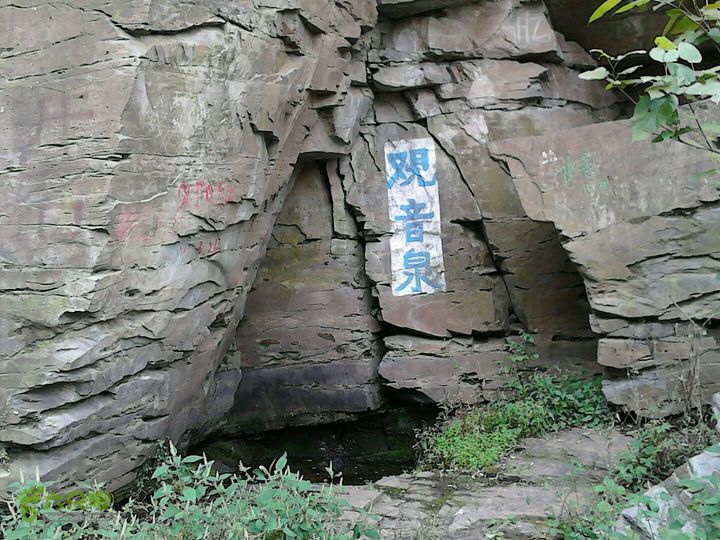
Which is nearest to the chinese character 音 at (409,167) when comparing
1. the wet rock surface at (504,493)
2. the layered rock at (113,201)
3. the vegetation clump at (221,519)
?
the layered rock at (113,201)

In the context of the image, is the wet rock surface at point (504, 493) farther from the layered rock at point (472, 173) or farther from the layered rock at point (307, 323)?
the layered rock at point (307, 323)

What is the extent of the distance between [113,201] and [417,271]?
3.29 metres

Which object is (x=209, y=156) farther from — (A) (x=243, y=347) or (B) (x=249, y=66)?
(A) (x=243, y=347)

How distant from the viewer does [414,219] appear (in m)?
6.56

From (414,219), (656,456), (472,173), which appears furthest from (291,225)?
(656,456)

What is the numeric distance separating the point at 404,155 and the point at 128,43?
10.4 ft

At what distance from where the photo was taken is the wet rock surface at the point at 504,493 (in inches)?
145

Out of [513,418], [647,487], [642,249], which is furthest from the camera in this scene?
[513,418]

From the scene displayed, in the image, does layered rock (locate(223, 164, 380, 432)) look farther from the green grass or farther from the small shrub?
the small shrub

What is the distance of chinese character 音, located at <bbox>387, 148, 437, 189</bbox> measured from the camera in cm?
653

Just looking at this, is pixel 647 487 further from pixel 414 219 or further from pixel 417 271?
pixel 414 219

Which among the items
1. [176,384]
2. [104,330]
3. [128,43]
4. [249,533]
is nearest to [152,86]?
[128,43]

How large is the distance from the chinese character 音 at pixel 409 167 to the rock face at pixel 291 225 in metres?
0.01

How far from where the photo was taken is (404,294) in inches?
256
